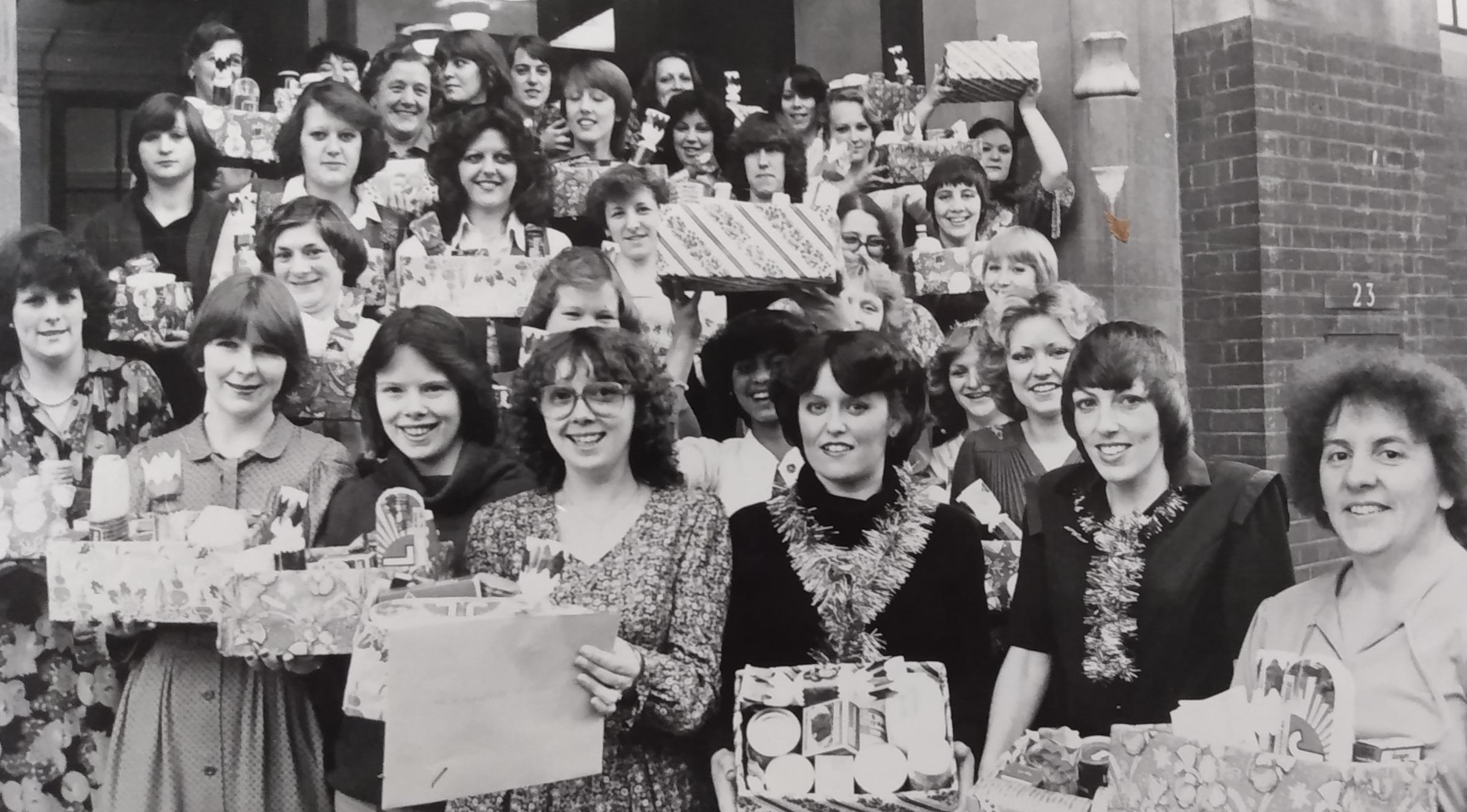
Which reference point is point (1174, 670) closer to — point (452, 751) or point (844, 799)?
point (844, 799)

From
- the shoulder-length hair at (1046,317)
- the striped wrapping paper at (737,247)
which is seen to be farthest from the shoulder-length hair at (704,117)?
the shoulder-length hair at (1046,317)

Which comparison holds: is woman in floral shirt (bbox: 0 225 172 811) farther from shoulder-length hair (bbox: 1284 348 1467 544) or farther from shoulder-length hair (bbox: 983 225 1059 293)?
shoulder-length hair (bbox: 1284 348 1467 544)

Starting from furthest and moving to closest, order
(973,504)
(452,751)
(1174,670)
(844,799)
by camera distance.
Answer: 1. (973,504)
2. (1174,670)
3. (844,799)
4. (452,751)

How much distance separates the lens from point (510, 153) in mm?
3070

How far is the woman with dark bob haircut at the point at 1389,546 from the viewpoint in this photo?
2.48 metres

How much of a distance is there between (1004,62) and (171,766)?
8.26ft

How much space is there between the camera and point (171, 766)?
2.69 m

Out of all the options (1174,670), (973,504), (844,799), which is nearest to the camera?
(844,799)

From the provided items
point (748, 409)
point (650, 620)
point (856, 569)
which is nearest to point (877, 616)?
point (856, 569)

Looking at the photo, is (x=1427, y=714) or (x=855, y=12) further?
(x=855, y=12)

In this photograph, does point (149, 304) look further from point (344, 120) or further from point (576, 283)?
point (576, 283)

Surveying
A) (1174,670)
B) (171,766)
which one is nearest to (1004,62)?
(1174,670)

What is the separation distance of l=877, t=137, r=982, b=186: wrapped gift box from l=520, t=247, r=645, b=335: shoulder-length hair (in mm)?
→ 782

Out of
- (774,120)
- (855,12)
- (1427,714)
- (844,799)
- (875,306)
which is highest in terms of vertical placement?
(855,12)
